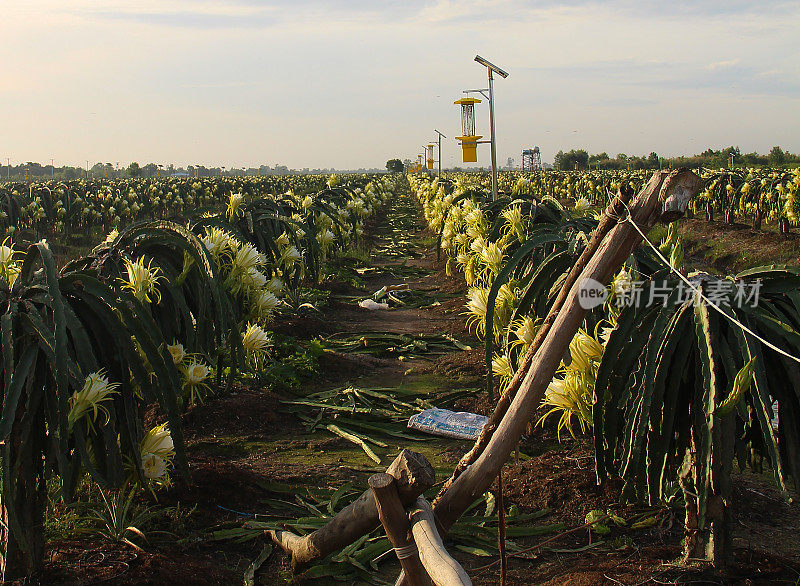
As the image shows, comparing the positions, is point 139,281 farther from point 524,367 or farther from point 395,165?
point 395,165

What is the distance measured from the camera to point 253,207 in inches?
270

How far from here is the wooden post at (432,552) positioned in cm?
149

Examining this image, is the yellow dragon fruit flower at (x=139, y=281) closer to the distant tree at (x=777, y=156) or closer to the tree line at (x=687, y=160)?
the tree line at (x=687, y=160)

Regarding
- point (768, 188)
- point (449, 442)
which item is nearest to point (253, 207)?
point (449, 442)

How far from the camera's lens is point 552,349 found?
185cm

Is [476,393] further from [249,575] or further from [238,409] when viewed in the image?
[249,575]

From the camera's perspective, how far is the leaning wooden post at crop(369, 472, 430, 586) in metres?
1.82

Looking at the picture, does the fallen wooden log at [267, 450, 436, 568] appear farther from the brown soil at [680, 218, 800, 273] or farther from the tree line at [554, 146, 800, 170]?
the tree line at [554, 146, 800, 170]

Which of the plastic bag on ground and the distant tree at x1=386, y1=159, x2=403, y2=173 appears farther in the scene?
the distant tree at x1=386, y1=159, x2=403, y2=173

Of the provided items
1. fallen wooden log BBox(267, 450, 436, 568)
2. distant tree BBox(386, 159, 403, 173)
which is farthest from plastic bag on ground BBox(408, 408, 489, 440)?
distant tree BBox(386, 159, 403, 173)

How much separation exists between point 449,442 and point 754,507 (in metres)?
1.79

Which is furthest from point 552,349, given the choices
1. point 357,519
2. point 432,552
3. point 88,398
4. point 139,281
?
point 139,281

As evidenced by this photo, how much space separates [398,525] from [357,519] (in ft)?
1.08

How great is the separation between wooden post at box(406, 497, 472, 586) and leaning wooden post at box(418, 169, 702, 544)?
0.08 meters
